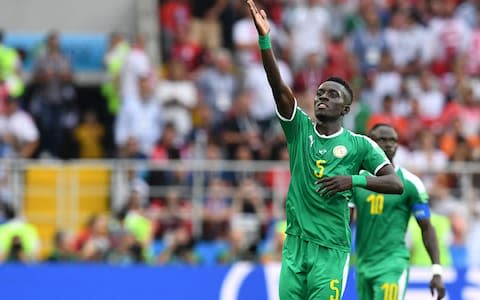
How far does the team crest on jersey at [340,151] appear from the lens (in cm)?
1051

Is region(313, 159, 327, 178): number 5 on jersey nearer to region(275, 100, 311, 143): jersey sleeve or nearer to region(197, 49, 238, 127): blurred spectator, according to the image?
region(275, 100, 311, 143): jersey sleeve

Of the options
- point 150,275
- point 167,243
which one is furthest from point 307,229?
point 167,243

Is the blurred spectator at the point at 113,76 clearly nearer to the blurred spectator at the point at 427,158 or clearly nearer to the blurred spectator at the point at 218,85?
the blurred spectator at the point at 218,85

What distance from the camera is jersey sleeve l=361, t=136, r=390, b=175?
10516 millimetres

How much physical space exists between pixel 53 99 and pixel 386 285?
8696 mm

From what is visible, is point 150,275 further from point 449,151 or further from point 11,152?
point 449,151

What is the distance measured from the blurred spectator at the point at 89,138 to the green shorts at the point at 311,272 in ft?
31.6

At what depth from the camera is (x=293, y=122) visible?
34.5 ft

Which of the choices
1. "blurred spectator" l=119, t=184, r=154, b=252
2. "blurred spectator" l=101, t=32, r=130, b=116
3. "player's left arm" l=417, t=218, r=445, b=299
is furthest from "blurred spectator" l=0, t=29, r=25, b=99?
"player's left arm" l=417, t=218, r=445, b=299

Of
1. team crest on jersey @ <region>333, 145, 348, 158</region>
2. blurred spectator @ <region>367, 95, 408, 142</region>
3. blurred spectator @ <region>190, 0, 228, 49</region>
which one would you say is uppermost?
blurred spectator @ <region>190, 0, 228, 49</region>

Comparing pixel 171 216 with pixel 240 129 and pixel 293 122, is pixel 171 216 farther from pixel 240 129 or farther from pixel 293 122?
pixel 293 122

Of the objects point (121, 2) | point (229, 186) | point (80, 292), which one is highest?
point (121, 2)

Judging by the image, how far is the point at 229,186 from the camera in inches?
728

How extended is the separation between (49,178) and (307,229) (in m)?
8.61
